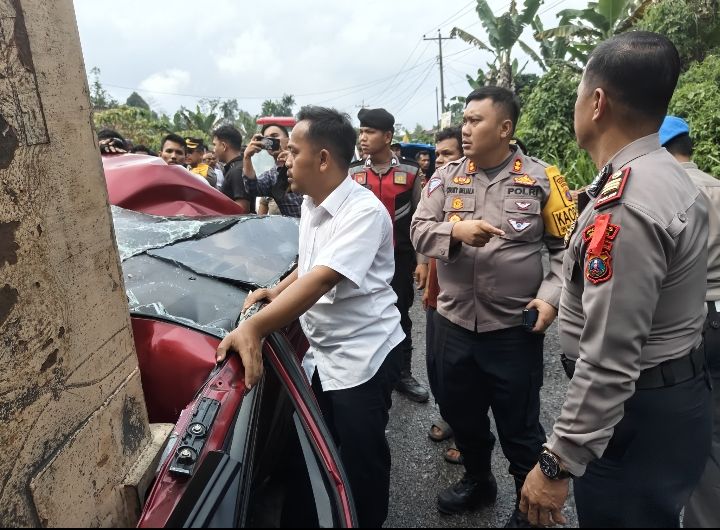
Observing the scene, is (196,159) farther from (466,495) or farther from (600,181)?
(600,181)

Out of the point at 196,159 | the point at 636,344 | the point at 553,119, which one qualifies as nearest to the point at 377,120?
the point at 636,344

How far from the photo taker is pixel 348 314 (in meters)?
1.73

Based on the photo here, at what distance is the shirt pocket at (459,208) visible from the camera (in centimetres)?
208

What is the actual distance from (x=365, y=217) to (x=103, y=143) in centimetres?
284

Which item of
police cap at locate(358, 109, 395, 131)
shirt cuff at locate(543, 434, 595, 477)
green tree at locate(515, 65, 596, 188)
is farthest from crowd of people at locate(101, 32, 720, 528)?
green tree at locate(515, 65, 596, 188)

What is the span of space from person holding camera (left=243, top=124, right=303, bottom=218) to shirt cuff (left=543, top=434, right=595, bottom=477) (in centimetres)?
277

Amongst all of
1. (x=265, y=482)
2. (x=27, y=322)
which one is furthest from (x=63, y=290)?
(x=265, y=482)

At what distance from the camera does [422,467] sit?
8.39ft

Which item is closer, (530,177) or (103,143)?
(530,177)

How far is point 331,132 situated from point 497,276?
864 millimetres

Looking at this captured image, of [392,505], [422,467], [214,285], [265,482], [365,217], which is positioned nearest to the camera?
[265,482]

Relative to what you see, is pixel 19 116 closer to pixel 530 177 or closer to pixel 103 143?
pixel 530 177

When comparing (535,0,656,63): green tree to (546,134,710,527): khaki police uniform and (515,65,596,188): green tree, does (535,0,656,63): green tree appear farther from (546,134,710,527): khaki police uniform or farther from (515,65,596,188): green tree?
(546,134,710,527): khaki police uniform

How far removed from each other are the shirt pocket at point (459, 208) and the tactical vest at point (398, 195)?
4.08 ft
